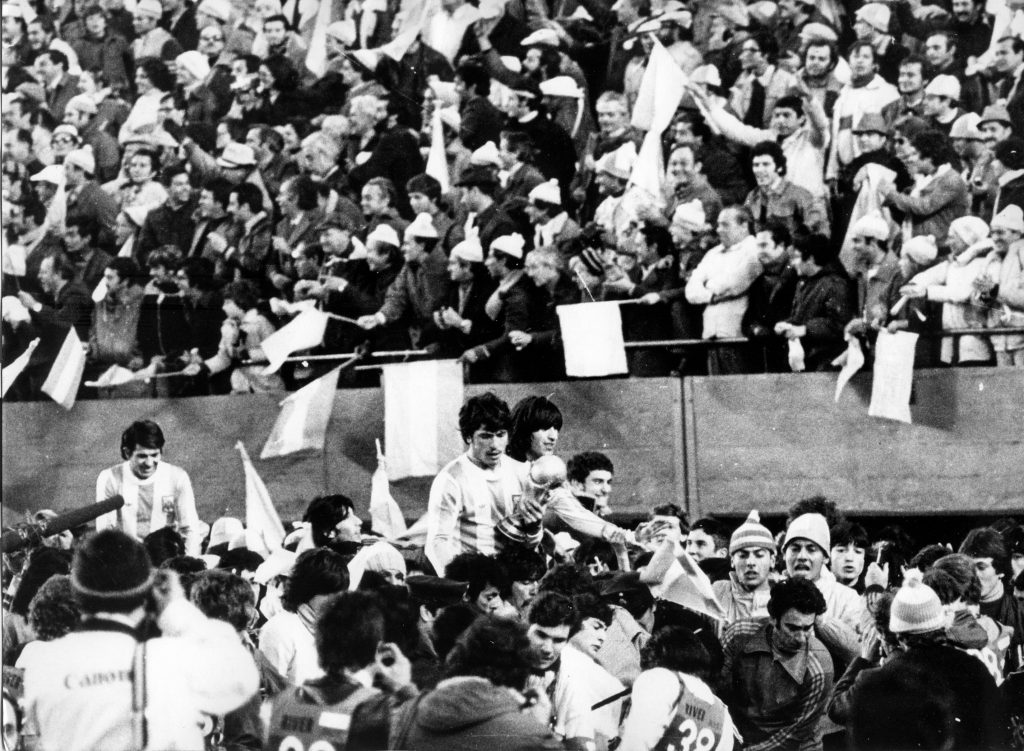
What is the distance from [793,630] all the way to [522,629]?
48.3 inches

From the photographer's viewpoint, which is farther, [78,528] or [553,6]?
[553,6]

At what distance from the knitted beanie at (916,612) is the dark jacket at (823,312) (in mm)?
2711

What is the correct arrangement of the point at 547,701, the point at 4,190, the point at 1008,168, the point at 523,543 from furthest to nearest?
the point at 4,190, the point at 1008,168, the point at 523,543, the point at 547,701

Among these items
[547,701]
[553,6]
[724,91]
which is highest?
[553,6]

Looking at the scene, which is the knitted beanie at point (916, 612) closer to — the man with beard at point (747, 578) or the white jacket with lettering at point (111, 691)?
the man with beard at point (747, 578)

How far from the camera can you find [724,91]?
A: 9.71m

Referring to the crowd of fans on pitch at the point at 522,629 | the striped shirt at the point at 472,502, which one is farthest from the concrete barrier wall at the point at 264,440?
the striped shirt at the point at 472,502

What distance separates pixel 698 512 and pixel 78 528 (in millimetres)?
3090

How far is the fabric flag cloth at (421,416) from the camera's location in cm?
910

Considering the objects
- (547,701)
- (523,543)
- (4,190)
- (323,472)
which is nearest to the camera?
(547,701)

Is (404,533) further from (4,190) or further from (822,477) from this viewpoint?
(4,190)

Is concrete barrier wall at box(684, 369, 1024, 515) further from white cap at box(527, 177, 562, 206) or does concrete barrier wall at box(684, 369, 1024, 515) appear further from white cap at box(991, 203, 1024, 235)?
white cap at box(527, 177, 562, 206)

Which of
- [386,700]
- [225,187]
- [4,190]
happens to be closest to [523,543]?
[386,700]

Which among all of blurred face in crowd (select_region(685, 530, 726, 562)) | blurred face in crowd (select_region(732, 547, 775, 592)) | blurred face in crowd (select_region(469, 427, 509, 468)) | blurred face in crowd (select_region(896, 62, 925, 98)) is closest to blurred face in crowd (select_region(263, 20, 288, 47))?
blurred face in crowd (select_region(896, 62, 925, 98))
